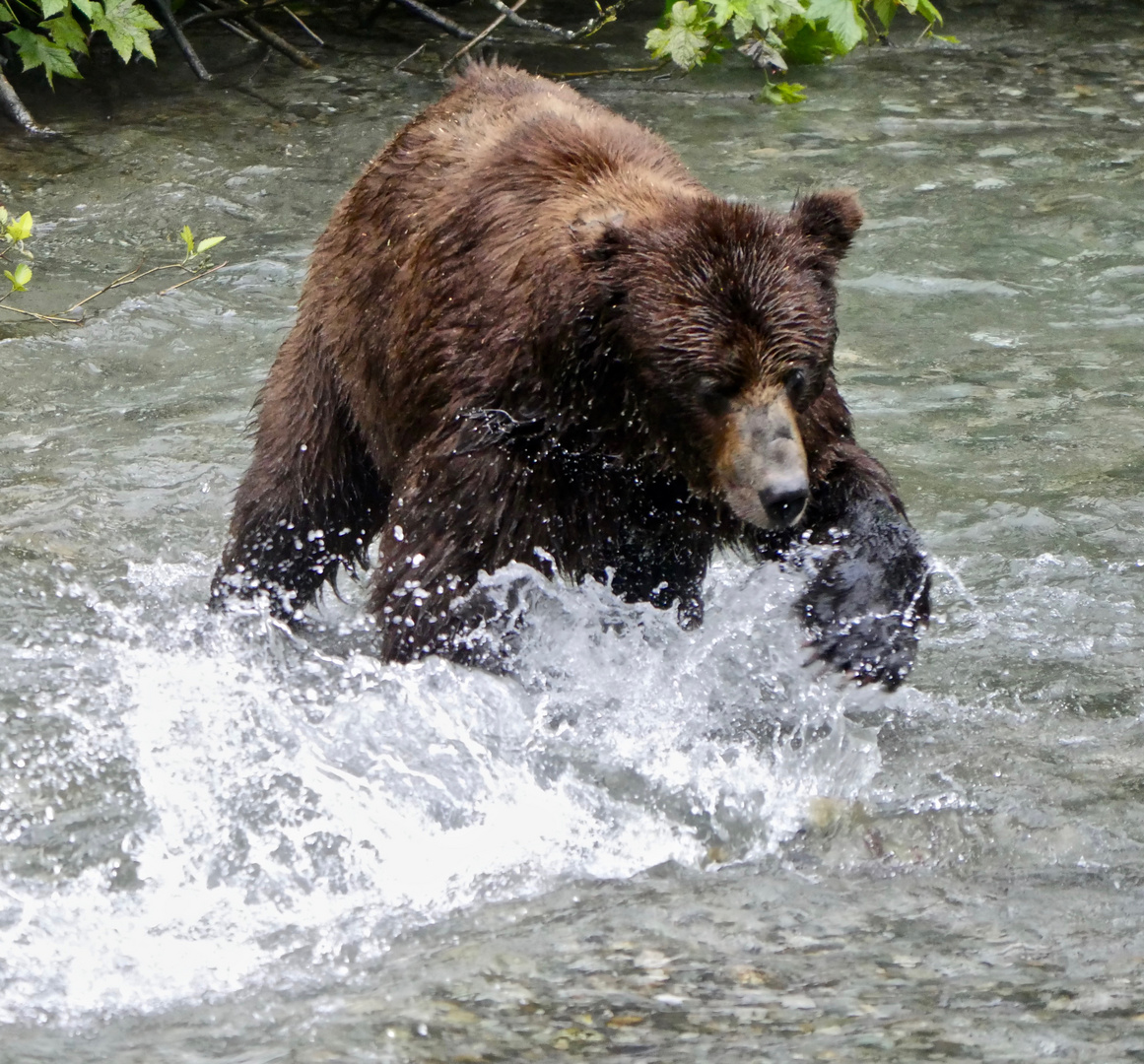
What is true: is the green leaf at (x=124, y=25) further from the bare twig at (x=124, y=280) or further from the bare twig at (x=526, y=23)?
the bare twig at (x=526, y=23)

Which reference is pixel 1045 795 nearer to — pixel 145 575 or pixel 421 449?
pixel 421 449

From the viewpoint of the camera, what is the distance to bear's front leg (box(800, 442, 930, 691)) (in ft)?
15.3

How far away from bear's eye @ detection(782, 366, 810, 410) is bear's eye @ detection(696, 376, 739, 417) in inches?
5.2

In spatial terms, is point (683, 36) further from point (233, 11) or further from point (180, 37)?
point (180, 37)

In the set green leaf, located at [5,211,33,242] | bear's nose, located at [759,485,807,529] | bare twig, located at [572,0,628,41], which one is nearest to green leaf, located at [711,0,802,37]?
bare twig, located at [572,0,628,41]

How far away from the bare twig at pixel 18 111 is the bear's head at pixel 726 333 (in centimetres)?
687

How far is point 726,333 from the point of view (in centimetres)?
409

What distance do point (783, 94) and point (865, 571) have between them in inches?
251

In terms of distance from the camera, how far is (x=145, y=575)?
19.4 ft

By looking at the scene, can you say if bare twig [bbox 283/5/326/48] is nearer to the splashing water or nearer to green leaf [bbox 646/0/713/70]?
green leaf [bbox 646/0/713/70]

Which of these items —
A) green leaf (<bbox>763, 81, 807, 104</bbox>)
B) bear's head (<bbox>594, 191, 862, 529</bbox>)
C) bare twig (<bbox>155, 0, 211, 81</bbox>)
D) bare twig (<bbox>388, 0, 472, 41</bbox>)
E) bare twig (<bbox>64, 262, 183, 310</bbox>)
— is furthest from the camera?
bare twig (<bbox>388, 0, 472, 41</bbox>)

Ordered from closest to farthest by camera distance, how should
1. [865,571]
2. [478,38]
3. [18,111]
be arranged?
1. [865,571]
2. [18,111]
3. [478,38]

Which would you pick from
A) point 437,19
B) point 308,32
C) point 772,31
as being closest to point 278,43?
point 308,32

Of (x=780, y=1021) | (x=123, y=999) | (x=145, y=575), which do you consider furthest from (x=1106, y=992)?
(x=145, y=575)
